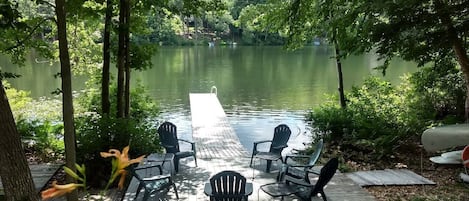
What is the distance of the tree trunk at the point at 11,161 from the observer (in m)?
3.15

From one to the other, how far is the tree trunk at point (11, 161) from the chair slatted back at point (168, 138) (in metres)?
3.37

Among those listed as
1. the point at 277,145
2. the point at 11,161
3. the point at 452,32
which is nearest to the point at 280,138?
the point at 277,145

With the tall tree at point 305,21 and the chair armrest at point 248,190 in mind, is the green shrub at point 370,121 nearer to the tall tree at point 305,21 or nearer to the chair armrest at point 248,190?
the tall tree at point 305,21

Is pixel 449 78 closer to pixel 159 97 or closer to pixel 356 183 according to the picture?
pixel 356 183

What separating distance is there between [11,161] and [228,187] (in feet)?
6.69

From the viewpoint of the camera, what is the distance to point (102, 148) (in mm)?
Result: 6344

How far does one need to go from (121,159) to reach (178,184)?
15.5ft

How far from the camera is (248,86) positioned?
67.5 feet

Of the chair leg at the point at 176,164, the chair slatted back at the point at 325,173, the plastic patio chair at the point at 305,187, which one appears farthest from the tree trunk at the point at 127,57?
the chair slatted back at the point at 325,173

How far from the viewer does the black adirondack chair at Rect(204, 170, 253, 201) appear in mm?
4383

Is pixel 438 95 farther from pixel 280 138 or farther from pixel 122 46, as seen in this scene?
pixel 122 46

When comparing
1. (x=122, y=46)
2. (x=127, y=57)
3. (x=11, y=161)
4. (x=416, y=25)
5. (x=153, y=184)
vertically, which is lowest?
(x=153, y=184)

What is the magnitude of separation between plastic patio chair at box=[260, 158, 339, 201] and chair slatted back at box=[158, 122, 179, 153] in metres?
2.21

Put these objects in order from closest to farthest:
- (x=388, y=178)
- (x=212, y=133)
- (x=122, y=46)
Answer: (x=388, y=178)
(x=122, y=46)
(x=212, y=133)
